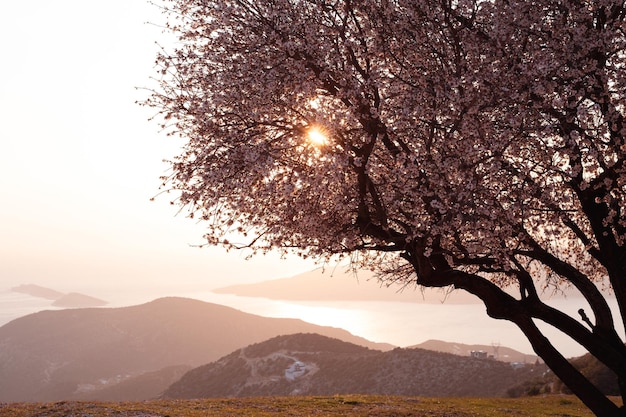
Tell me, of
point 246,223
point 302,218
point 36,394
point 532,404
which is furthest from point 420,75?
point 36,394

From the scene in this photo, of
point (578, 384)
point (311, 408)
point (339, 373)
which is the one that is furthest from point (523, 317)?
point (339, 373)

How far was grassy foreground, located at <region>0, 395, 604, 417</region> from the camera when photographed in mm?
20922

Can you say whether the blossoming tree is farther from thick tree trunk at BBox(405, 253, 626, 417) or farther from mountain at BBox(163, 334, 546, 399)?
mountain at BBox(163, 334, 546, 399)

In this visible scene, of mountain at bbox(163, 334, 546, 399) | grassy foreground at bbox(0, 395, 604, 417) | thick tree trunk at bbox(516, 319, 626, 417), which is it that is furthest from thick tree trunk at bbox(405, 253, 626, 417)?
mountain at bbox(163, 334, 546, 399)

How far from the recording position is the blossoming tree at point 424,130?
1162cm

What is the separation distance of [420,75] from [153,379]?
574ft

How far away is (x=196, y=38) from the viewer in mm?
15188

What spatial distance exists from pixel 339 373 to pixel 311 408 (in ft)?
204

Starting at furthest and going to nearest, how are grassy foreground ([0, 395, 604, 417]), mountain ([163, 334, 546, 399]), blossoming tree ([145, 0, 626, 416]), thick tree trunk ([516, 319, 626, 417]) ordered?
mountain ([163, 334, 546, 399]), grassy foreground ([0, 395, 604, 417]), thick tree trunk ([516, 319, 626, 417]), blossoming tree ([145, 0, 626, 416])

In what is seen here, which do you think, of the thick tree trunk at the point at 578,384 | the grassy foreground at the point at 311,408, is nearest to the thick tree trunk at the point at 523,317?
the thick tree trunk at the point at 578,384

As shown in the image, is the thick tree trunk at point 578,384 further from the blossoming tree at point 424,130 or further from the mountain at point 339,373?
the mountain at point 339,373

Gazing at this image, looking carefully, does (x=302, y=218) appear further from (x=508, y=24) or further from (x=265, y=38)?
(x=508, y=24)

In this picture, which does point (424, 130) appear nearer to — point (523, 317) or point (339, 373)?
point (523, 317)

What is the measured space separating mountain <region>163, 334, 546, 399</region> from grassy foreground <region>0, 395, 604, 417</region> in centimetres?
3336
